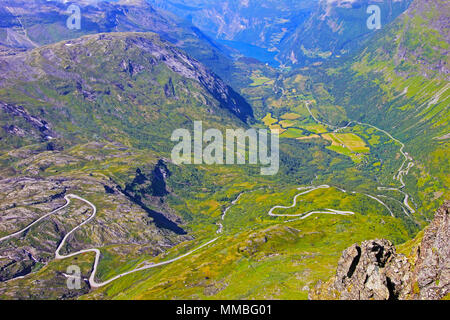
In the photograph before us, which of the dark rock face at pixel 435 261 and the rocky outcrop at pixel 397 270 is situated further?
the rocky outcrop at pixel 397 270

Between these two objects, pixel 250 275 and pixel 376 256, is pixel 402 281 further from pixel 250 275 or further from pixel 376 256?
pixel 250 275

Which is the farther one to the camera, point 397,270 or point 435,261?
point 397,270

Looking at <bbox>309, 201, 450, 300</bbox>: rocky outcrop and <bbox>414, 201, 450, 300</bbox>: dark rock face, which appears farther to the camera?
<bbox>309, 201, 450, 300</bbox>: rocky outcrop

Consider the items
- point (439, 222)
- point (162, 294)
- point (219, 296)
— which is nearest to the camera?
point (439, 222)

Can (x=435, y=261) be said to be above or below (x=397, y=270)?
above
